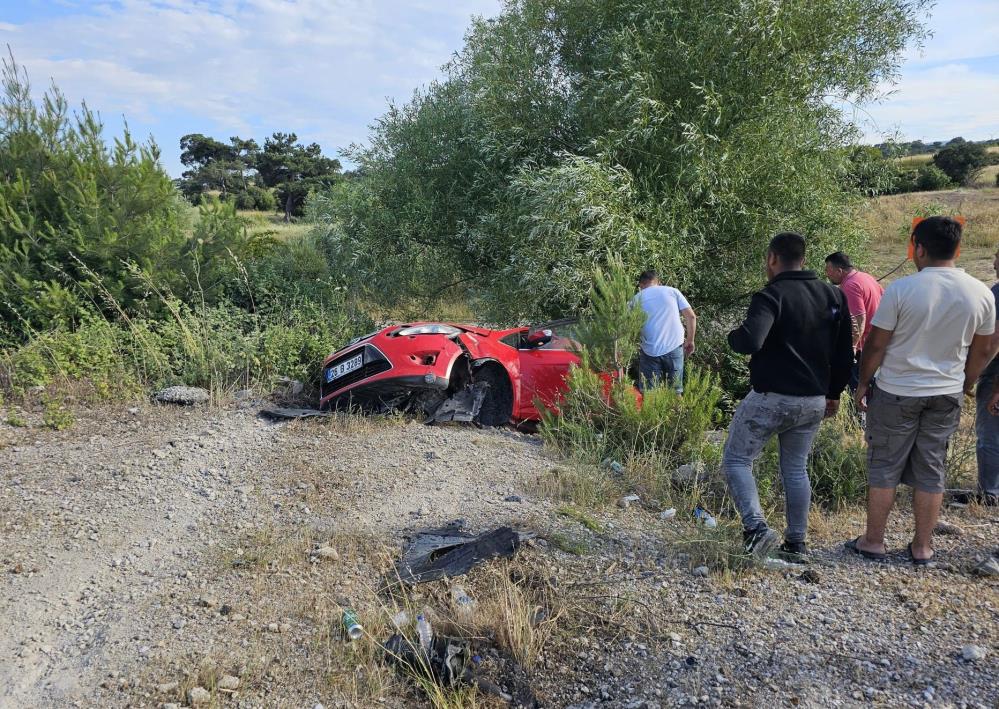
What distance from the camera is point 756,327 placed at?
3.68 meters

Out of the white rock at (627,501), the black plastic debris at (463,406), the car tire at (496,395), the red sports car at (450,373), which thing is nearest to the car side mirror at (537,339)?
the red sports car at (450,373)

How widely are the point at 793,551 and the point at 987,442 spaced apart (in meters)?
1.95

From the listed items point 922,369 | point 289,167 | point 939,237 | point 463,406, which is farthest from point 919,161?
point 922,369

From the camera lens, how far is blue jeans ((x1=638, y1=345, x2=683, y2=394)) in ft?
23.1

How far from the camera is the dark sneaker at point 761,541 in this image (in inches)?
152

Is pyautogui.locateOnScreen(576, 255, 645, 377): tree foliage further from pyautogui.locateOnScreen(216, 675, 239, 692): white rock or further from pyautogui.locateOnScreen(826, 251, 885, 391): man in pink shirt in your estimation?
pyautogui.locateOnScreen(216, 675, 239, 692): white rock

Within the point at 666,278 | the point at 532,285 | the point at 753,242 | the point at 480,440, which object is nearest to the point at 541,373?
the point at 480,440

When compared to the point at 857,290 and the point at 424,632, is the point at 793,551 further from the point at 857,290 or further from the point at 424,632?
the point at 857,290

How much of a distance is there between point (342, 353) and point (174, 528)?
9.49 feet

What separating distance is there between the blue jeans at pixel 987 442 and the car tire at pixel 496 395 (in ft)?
12.8

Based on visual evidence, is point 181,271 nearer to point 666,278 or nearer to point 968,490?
point 666,278

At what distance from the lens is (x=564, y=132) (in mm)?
11094

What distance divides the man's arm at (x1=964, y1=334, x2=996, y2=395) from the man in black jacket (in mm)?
674

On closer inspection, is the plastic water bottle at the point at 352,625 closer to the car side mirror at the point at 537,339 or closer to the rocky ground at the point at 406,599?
the rocky ground at the point at 406,599
